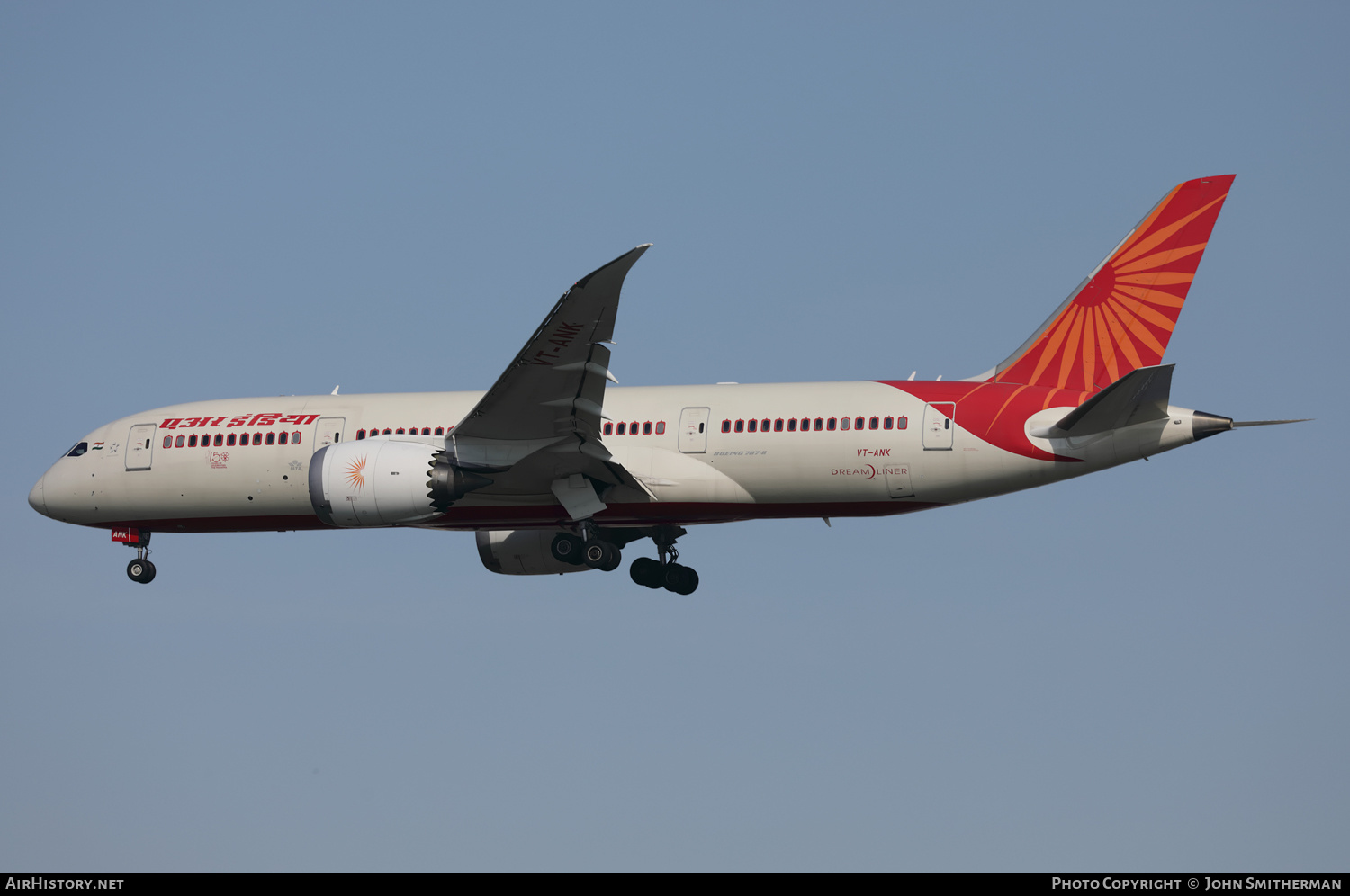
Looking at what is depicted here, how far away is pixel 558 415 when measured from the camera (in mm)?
32938

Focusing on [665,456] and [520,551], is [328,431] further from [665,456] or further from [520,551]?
[665,456]

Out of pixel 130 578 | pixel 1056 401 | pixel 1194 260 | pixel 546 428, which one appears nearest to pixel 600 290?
pixel 546 428

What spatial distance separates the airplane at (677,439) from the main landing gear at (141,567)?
1.16m

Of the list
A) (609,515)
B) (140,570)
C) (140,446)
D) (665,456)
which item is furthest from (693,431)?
(140,570)

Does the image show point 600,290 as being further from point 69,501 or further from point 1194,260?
point 69,501

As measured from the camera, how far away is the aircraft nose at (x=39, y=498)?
128 feet

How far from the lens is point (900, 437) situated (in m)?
33.1

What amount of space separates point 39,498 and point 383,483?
1075 cm

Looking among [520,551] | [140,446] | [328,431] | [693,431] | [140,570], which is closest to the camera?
[693,431]

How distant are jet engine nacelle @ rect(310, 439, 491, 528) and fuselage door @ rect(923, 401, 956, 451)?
8.92m

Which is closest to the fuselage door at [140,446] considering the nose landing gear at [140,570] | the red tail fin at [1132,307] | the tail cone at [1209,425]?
the nose landing gear at [140,570]

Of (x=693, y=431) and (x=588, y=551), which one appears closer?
(x=693, y=431)

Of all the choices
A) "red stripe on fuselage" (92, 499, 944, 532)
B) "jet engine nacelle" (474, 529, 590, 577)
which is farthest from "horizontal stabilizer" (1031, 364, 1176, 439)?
"jet engine nacelle" (474, 529, 590, 577)

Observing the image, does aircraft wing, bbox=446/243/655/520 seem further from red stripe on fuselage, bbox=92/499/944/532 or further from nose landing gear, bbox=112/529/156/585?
nose landing gear, bbox=112/529/156/585
